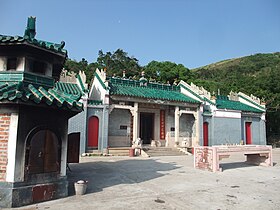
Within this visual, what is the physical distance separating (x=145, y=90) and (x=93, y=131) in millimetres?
5701

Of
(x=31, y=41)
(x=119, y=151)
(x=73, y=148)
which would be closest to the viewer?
(x=31, y=41)

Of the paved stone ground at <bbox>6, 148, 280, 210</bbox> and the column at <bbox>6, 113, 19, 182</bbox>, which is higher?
the column at <bbox>6, 113, 19, 182</bbox>

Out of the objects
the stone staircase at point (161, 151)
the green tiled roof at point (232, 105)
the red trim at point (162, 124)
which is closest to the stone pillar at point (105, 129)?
the stone staircase at point (161, 151)

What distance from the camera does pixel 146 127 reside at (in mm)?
19266

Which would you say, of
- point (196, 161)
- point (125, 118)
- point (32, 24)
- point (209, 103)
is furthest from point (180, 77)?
point (32, 24)

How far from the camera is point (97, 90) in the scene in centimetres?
1708

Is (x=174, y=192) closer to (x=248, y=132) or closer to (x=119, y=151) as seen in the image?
(x=119, y=151)

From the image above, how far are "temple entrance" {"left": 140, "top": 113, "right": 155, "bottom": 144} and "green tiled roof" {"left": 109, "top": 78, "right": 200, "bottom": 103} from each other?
6.79 feet

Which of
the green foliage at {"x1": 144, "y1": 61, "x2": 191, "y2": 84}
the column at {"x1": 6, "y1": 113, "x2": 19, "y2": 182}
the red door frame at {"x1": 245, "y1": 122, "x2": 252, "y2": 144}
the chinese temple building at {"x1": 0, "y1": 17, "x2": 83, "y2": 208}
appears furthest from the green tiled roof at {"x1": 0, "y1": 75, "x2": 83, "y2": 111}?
the green foliage at {"x1": 144, "y1": 61, "x2": 191, "y2": 84}

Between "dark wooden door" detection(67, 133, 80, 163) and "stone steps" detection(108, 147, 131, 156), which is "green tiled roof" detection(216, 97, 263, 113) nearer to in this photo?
"stone steps" detection(108, 147, 131, 156)

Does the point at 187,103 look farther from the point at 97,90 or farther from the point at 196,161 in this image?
the point at 196,161

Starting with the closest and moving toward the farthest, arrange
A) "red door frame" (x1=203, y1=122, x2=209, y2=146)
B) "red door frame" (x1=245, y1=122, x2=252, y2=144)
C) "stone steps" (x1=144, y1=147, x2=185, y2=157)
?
"stone steps" (x1=144, y1=147, x2=185, y2=157) < "red door frame" (x1=203, y1=122, x2=209, y2=146) < "red door frame" (x1=245, y1=122, x2=252, y2=144)

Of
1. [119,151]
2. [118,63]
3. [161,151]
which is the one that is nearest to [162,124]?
[161,151]

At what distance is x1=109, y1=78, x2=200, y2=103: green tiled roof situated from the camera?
→ 1664cm
